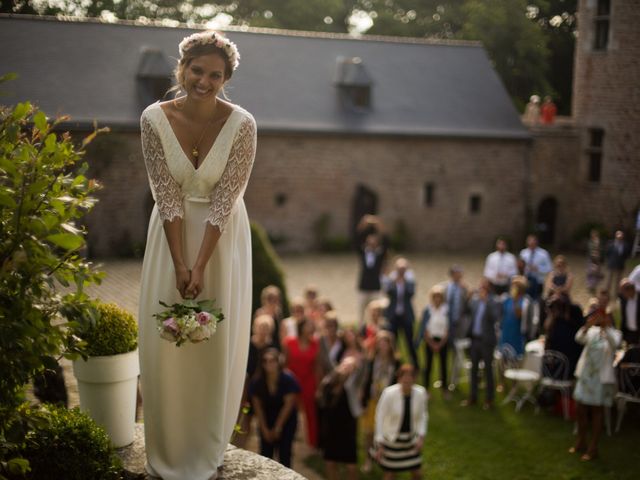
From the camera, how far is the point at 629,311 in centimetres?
880

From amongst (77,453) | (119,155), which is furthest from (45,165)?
(119,155)

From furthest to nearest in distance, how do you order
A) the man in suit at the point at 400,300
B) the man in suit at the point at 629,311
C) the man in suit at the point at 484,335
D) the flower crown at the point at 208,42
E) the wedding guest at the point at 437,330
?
1. the man in suit at the point at 400,300
2. the wedding guest at the point at 437,330
3. the man in suit at the point at 484,335
4. the man in suit at the point at 629,311
5. the flower crown at the point at 208,42

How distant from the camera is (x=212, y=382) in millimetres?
3791

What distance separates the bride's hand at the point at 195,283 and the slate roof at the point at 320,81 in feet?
52.3

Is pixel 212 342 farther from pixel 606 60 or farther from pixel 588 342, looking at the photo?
pixel 606 60

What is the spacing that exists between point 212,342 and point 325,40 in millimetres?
22367

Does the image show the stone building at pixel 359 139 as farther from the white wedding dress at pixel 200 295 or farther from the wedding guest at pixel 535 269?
the white wedding dress at pixel 200 295

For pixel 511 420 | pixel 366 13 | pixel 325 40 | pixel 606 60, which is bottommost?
pixel 511 420

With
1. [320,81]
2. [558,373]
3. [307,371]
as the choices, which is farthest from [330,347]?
[320,81]

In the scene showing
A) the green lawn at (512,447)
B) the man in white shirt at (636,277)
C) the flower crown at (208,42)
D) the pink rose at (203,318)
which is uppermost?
the flower crown at (208,42)

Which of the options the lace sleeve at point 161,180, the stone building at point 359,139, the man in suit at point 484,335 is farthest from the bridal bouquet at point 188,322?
the stone building at point 359,139

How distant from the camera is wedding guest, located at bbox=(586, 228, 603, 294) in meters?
10.7

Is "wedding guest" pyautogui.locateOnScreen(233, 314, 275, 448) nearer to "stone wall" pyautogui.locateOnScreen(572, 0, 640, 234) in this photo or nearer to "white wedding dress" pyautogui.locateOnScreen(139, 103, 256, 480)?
"stone wall" pyautogui.locateOnScreen(572, 0, 640, 234)

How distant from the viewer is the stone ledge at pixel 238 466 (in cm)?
398
